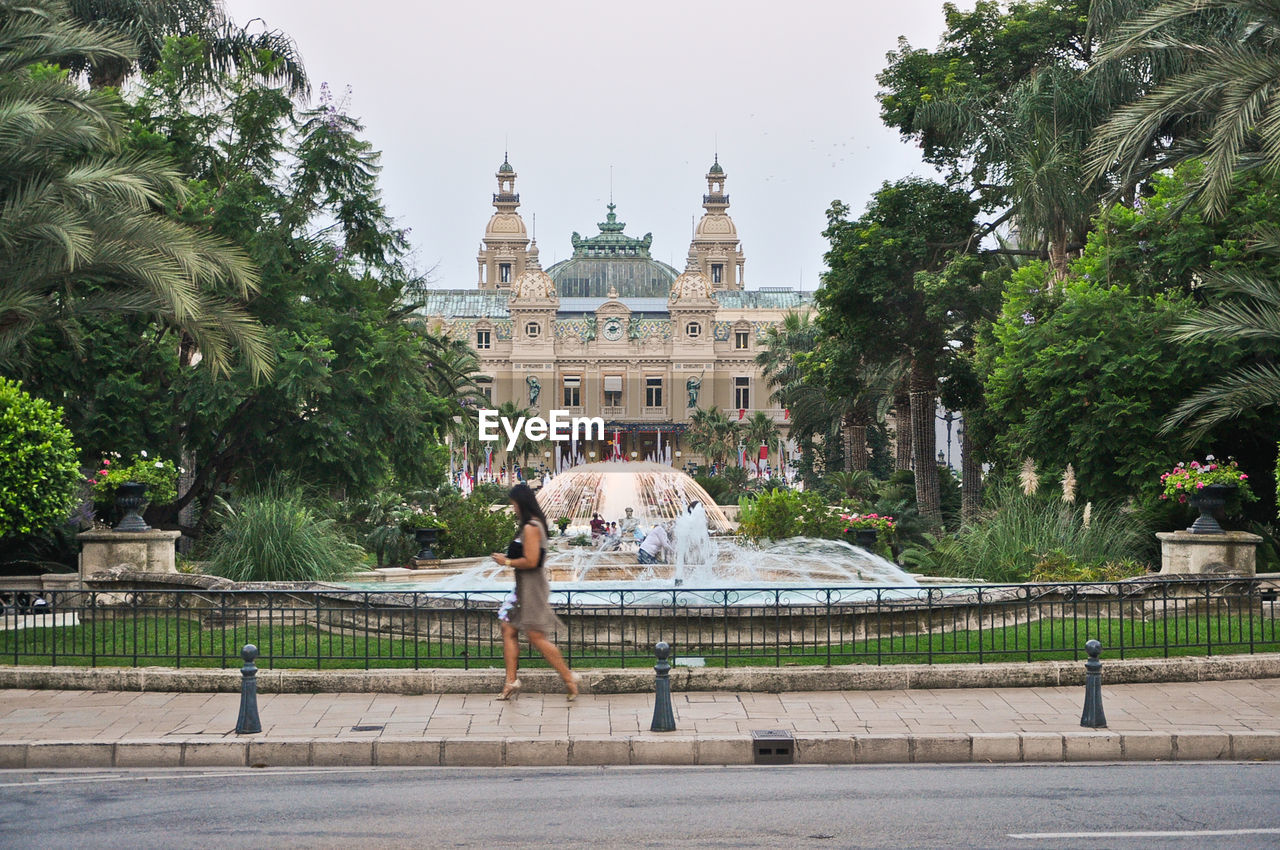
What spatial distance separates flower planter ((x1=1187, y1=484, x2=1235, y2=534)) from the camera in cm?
1550

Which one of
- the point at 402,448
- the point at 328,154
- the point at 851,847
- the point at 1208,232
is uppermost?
the point at 328,154

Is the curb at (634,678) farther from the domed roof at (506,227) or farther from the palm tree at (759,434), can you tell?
the domed roof at (506,227)

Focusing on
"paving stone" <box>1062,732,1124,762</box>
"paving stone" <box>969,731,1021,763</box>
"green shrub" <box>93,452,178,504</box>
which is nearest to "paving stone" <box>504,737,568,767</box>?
"paving stone" <box>969,731,1021,763</box>

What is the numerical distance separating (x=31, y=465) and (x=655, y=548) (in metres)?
8.61

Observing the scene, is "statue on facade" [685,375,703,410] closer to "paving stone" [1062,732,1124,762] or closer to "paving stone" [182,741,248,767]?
"paving stone" [1062,732,1124,762]

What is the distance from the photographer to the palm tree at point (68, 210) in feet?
49.4

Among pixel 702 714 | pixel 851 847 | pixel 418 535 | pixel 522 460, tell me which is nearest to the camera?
pixel 851 847

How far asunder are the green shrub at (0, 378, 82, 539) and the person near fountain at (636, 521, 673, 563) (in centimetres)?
786

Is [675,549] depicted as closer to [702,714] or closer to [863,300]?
[702,714]

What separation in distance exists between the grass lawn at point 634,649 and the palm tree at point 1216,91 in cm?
614

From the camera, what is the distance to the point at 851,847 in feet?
22.4

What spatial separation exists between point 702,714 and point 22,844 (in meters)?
5.11

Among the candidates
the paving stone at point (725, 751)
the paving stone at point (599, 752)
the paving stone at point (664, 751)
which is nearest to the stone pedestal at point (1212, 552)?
the paving stone at point (725, 751)

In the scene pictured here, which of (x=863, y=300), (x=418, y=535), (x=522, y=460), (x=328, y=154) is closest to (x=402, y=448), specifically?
(x=418, y=535)
